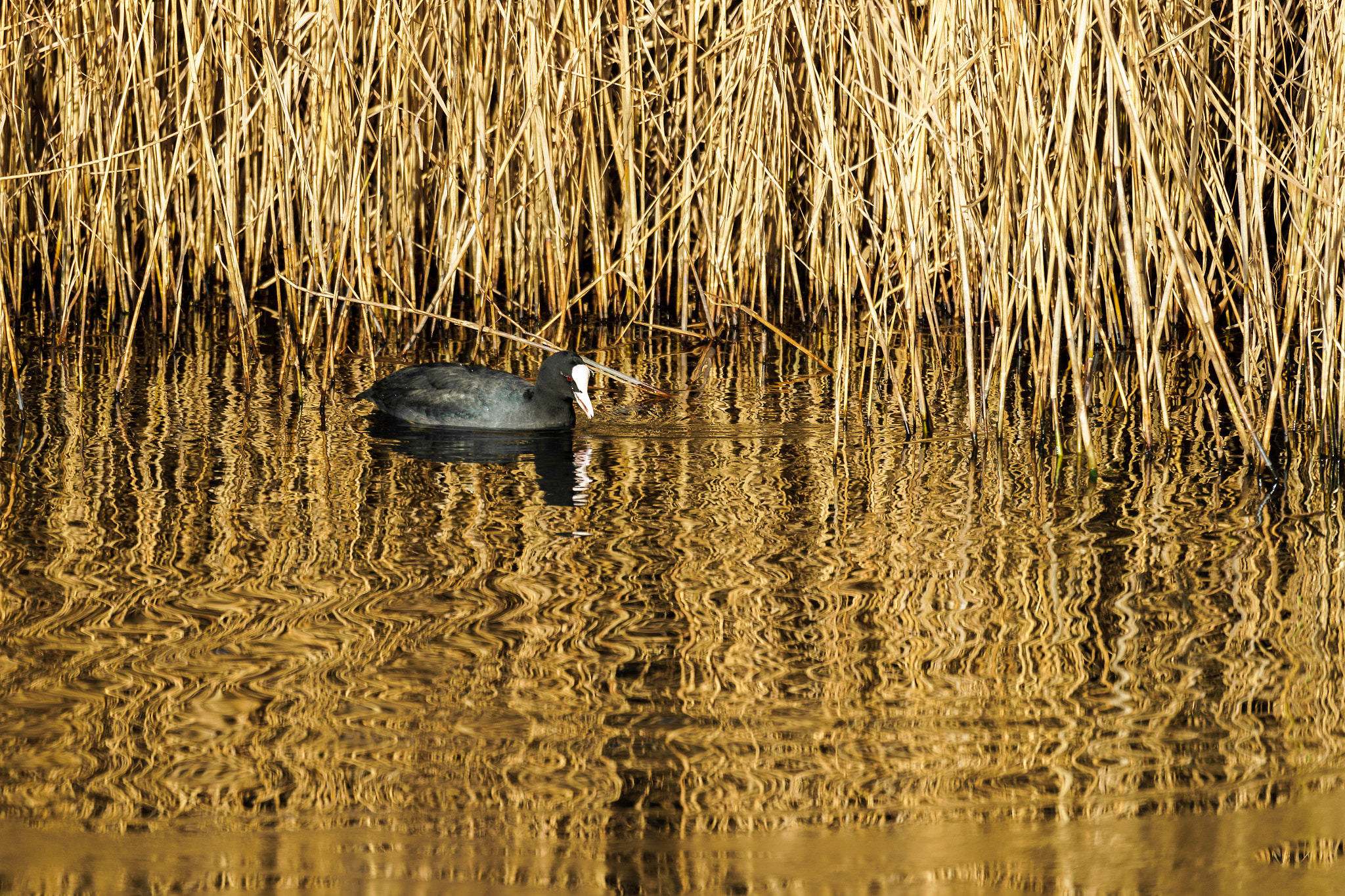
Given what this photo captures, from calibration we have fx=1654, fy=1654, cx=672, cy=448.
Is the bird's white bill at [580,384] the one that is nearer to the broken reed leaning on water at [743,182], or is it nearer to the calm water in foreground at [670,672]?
the calm water in foreground at [670,672]

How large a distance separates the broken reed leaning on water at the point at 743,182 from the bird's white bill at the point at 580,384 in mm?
937

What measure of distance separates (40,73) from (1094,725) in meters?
6.71

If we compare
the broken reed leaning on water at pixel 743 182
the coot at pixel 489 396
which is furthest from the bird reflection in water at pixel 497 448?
the broken reed leaning on water at pixel 743 182

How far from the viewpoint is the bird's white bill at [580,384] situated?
21.0 feet

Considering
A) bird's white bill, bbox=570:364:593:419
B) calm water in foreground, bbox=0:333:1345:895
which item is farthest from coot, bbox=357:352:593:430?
calm water in foreground, bbox=0:333:1345:895

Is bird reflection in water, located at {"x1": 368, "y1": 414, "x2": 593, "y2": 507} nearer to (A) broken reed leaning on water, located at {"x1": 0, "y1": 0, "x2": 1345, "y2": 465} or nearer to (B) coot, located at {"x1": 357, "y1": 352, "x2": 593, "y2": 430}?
(B) coot, located at {"x1": 357, "y1": 352, "x2": 593, "y2": 430}

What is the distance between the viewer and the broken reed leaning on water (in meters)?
5.09

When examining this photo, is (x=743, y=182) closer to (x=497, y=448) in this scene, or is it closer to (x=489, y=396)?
(x=489, y=396)

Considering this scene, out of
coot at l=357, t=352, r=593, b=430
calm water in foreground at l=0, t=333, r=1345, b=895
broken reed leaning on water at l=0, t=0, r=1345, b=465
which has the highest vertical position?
broken reed leaning on water at l=0, t=0, r=1345, b=465

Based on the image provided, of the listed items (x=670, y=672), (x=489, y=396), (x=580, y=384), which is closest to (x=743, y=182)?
(x=580, y=384)

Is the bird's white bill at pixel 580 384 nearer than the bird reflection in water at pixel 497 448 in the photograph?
No

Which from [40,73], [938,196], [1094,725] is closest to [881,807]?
→ [1094,725]

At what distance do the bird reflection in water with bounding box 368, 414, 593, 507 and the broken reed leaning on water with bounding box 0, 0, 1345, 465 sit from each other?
0.71 meters

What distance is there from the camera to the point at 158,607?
3.87 meters
